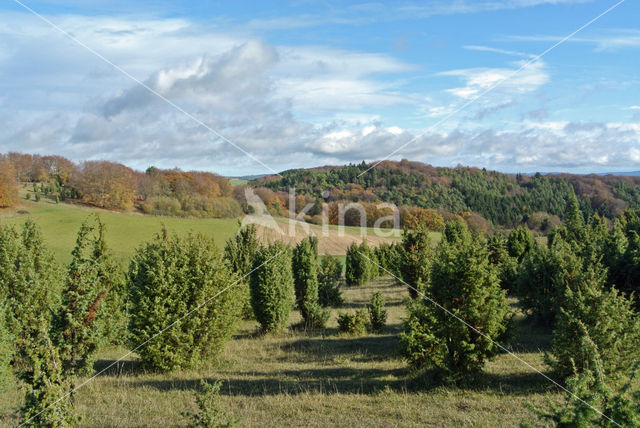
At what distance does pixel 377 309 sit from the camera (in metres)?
19.3

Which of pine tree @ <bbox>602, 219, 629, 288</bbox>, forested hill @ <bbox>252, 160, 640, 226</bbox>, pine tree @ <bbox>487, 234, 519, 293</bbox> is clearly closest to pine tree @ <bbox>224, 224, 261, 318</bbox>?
forested hill @ <bbox>252, 160, 640, 226</bbox>

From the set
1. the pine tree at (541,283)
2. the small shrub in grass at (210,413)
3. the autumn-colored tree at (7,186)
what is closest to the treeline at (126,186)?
the autumn-colored tree at (7,186)

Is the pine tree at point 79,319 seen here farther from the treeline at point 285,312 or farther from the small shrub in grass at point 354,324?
the small shrub in grass at point 354,324

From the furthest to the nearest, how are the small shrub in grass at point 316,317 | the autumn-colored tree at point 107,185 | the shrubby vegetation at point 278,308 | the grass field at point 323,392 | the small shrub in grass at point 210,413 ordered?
the autumn-colored tree at point 107,185
the small shrub in grass at point 316,317
the grass field at point 323,392
the shrubby vegetation at point 278,308
the small shrub in grass at point 210,413

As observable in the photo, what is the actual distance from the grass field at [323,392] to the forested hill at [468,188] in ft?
58.6

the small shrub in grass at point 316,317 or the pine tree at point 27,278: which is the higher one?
the pine tree at point 27,278

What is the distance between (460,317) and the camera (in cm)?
1138

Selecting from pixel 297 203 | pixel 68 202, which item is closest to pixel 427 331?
pixel 297 203

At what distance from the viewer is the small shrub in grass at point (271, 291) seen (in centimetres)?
1947

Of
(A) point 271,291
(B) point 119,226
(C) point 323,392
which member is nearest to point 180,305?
(A) point 271,291

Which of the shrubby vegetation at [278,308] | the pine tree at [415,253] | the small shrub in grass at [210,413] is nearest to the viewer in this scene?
the small shrub in grass at [210,413]

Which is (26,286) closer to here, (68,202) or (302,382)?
(302,382)

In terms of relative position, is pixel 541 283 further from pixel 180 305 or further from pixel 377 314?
pixel 180 305

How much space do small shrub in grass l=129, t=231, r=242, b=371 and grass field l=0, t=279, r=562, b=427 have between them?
0.74 m
